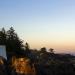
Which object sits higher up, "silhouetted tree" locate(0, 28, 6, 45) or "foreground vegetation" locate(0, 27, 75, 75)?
"silhouetted tree" locate(0, 28, 6, 45)

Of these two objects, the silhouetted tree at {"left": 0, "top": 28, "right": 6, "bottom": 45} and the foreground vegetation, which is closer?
the foreground vegetation

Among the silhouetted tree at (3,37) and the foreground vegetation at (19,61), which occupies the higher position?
the silhouetted tree at (3,37)

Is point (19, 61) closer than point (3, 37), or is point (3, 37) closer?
point (19, 61)

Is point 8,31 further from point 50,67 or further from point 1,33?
point 50,67

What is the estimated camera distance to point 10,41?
86000mm

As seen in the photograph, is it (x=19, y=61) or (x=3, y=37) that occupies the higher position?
(x=3, y=37)

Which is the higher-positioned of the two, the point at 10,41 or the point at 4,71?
the point at 10,41

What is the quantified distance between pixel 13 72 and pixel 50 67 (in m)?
17.2

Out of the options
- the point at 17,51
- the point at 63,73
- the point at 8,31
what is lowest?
the point at 63,73

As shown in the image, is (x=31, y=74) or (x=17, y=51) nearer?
(x=31, y=74)

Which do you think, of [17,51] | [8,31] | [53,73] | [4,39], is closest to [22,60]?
[53,73]

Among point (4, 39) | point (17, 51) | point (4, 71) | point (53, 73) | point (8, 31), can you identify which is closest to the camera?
point (4, 71)

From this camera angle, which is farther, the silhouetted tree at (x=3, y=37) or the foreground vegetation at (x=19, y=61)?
the silhouetted tree at (x=3, y=37)

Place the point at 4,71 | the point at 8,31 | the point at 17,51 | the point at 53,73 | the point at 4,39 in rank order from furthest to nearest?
the point at 8,31
the point at 4,39
the point at 17,51
the point at 53,73
the point at 4,71
